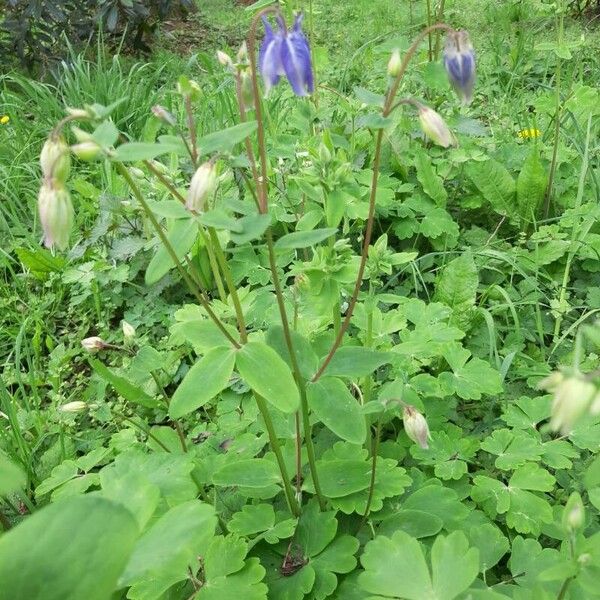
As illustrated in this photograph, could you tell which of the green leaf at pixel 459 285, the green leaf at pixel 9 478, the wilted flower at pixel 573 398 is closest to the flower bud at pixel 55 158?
the green leaf at pixel 9 478

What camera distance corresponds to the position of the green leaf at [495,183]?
2.46 metres

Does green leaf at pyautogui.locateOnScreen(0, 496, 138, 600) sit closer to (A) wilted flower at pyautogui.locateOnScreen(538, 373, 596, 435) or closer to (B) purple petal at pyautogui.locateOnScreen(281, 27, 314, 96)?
(A) wilted flower at pyautogui.locateOnScreen(538, 373, 596, 435)

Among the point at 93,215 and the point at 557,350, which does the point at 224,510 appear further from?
the point at 93,215

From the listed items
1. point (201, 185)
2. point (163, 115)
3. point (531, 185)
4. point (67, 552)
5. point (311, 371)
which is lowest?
point (531, 185)

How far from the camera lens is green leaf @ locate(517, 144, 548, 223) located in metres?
2.41

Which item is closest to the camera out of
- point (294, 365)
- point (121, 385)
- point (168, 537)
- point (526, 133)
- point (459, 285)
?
point (168, 537)

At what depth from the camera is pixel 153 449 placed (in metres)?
1.65

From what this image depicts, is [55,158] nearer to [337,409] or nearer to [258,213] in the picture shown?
[258,213]

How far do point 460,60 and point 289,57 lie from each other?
303 millimetres

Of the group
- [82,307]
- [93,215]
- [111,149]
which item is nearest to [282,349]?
[111,149]

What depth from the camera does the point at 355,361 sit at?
4.28 ft

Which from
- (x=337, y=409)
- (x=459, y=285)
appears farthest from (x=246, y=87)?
(x=459, y=285)

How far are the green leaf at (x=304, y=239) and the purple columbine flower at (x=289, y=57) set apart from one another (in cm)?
25

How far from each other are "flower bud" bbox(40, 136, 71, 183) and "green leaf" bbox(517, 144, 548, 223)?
188 cm
